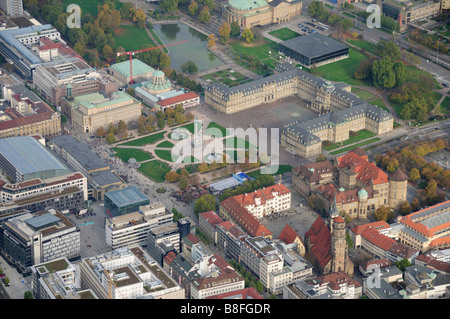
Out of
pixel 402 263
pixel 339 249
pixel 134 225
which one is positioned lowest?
pixel 402 263

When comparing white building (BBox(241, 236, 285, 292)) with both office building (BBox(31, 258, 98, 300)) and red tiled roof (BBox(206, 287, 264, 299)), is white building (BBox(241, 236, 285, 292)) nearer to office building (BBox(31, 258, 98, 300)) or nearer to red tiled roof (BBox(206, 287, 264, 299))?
red tiled roof (BBox(206, 287, 264, 299))

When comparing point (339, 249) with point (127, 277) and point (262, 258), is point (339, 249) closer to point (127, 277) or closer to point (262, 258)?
point (262, 258)

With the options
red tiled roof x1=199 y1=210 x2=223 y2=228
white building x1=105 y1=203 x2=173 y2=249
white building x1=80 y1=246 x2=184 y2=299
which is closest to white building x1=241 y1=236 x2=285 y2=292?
red tiled roof x1=199 y1=210 x2=223 y2=228

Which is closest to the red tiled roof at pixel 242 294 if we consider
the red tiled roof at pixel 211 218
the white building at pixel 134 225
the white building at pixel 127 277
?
the white building at pixel 127 277

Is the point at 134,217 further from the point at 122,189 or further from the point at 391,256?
the point at 391,256

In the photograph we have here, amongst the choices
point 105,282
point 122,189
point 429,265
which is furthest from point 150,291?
point 429,265

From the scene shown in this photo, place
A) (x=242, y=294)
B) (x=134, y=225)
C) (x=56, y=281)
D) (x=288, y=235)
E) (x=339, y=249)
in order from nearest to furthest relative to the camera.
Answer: (x=56, y=281)
(x=242, y=294)
(x=339, y=249)
(x=288, y=235)
(x=134, y=225)

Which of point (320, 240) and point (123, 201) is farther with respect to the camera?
point (123, 201)

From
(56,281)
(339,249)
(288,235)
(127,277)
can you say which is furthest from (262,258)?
(56,281)
